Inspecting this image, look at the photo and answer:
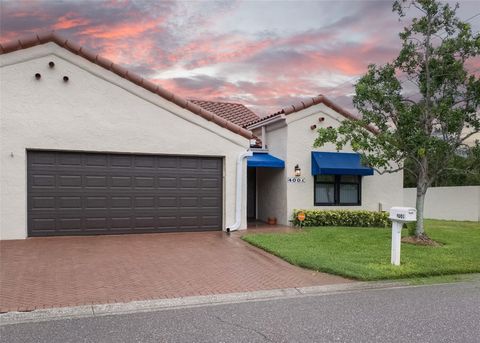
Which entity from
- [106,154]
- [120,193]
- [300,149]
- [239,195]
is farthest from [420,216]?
[106,154]

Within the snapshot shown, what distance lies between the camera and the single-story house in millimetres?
12633

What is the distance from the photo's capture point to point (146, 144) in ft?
45.8

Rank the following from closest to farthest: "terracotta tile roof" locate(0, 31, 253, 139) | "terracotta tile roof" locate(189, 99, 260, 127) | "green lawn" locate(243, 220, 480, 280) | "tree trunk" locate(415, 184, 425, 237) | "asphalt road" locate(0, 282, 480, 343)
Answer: "asphalt road" locate(0, 282, 480, 343) < "green lawn" locate(243, 220, 480, 280) < "terracotta tile roof" locate(0, 31, 253, 139) < "tree trunk" locate(415, 184, 425, 237) < "terracotta tile roof" locate(189, 99, 260, 127)

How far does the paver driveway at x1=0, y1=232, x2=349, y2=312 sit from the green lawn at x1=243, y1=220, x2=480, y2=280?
0.42 m

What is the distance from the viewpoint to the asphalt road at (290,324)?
5.32 meters

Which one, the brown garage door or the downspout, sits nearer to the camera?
the brown garage door

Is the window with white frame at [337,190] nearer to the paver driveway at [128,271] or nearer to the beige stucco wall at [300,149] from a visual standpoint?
the beige stucco wall at [300,149]

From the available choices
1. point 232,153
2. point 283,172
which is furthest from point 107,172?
point 283,172

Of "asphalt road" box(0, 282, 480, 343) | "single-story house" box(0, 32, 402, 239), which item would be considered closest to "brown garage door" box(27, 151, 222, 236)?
"single-story house" box(0, 32, 402, 239)

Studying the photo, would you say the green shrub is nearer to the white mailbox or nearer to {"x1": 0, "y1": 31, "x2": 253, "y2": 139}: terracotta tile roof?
{"x1": 0, "y1": 31, "x2": 253, "y2": 139}: terracotta tile roof

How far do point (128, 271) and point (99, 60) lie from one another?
23.9 ft

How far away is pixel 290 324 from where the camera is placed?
583 centimetres

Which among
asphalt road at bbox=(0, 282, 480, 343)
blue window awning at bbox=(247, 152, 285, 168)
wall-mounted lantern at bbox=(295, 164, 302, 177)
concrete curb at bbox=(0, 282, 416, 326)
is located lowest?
concrete curb at bbox=(0, 282, 416, 326)

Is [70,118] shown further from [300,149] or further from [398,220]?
[398,220]
